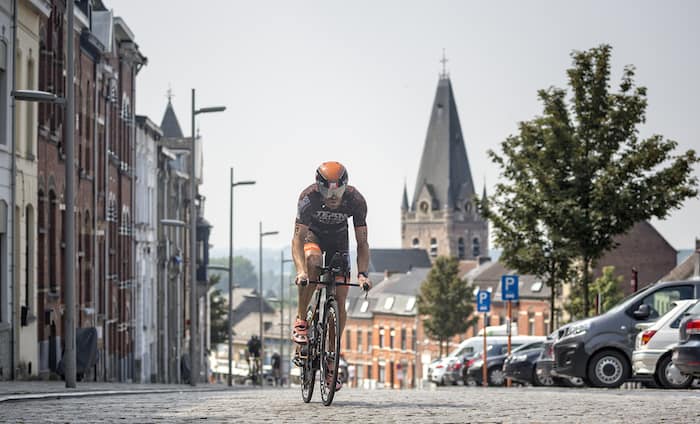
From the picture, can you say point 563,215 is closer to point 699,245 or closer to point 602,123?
point 602,123

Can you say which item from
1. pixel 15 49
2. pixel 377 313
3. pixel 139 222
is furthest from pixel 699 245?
pixel 377 313

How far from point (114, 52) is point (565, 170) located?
18.5 meters

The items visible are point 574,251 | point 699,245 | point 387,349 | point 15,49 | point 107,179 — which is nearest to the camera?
point 15,49

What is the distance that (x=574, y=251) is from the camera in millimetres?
38188

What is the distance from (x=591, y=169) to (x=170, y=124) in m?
65.4

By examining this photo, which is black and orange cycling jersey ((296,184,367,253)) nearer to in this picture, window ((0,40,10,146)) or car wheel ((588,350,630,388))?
car wheel ((588,350,630,388))

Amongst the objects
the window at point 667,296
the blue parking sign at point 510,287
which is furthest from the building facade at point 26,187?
the window at point 667,296

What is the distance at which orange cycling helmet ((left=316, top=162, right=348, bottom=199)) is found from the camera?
14.0 metres

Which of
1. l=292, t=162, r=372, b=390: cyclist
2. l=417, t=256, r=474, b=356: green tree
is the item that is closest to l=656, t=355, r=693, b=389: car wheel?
l=292, t=162, r=372, b=390: cyclist

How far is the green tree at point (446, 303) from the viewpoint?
113 meters

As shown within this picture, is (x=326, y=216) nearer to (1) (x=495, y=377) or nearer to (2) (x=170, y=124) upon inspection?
(1) (x=495, y=377)

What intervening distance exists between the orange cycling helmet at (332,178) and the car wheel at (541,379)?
1632 cm

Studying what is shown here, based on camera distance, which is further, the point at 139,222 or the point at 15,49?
the point at 139,222

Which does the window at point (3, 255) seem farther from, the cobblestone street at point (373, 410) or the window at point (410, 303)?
the window at point (410, 303)
